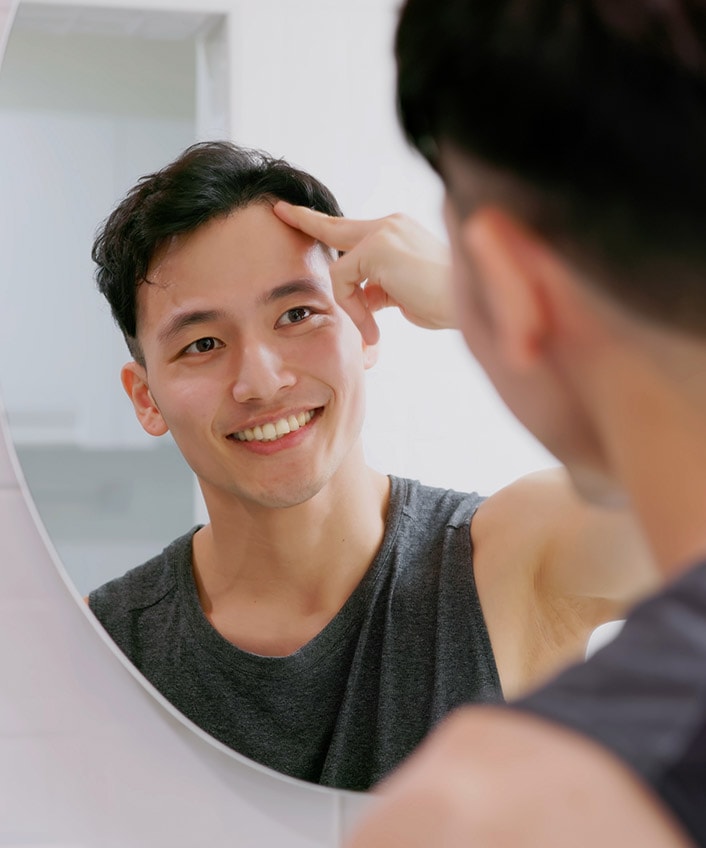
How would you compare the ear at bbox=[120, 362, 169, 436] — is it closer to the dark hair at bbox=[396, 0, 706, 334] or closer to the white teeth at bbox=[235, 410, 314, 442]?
the white teeth at bbox=[235, 410, 314, 442]

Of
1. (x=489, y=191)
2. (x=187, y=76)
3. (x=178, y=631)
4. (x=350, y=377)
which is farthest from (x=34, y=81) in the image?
(x=489, y=191)

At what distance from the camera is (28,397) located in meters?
0.93

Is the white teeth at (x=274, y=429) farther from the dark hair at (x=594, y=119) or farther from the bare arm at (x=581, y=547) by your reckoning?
the dark hair at (x=594, y=119)

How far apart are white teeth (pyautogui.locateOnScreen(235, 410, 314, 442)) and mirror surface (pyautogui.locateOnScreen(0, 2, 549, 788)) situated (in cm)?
5

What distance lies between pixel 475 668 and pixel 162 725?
0.27 meters

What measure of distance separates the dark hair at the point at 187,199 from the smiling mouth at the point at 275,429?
0.12 metres

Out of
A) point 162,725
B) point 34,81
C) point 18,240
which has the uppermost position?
point 34,81

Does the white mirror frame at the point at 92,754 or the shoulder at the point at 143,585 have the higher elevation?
the shoulder at the point at 143,585

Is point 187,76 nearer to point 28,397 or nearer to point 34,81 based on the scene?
point 34,81

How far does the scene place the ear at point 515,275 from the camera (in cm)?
46

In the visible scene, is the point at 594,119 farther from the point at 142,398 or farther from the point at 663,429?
the point at 142,398

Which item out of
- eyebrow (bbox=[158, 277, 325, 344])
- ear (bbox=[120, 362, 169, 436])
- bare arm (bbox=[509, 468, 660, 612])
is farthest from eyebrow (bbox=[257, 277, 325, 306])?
bare arm (bbox=[509, 468, 660, 612])

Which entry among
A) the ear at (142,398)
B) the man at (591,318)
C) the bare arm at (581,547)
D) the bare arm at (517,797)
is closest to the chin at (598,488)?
the man at (591,318)

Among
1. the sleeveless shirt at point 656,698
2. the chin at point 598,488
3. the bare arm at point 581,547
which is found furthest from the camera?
the bare arm at point 581,547
